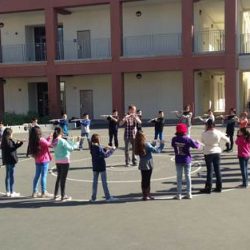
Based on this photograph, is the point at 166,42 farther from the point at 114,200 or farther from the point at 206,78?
the point at 114,200

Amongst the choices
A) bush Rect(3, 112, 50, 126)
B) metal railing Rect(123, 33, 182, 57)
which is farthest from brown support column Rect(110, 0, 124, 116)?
bush Rect(3, 112, 50, 126)

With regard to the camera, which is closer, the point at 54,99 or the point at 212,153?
the point at 212,153

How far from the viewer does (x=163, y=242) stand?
6934 millimetres

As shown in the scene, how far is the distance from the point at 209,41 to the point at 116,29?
7033mm

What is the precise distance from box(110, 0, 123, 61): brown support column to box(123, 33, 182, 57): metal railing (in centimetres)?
178

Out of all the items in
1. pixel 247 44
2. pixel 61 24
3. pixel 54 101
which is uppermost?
pixel 61 24

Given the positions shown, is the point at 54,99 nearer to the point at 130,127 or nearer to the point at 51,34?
the point at 51,34

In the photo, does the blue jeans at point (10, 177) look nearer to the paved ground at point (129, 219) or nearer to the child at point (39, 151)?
the paved ground at point (129, 219)

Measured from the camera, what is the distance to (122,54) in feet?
100.0

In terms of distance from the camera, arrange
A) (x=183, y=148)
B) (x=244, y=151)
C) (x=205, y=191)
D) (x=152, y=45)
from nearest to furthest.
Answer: (x=183, y=148) < (x=205, y=191) < (x=244, y=151) < (x=152, y=45)

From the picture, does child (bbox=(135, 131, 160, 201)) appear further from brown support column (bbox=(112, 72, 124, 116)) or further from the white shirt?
brown support column (bbox=(112, 72, 124, 116))

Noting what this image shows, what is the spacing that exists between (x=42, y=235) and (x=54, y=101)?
25477 mm

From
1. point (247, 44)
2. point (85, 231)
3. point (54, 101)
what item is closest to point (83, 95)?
point (54, 101)

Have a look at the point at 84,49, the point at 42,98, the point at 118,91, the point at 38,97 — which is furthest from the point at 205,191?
the point at 38,97
